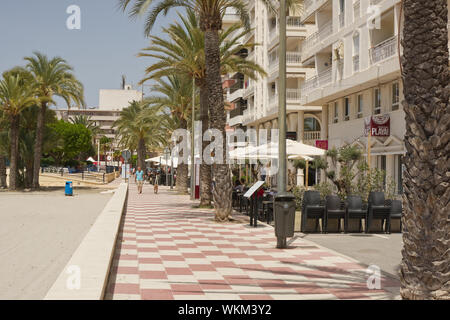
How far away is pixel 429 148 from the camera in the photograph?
20.6ft

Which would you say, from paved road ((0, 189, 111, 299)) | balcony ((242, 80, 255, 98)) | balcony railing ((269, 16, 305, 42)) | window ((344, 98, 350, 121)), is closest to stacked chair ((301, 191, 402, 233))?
paved road ((0, 189, 111, 299))

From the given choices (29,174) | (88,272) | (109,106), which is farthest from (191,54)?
(109,106)

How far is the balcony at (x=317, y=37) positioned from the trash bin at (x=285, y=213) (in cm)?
2499

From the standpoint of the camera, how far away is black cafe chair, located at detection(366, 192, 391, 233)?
14289 millimetres

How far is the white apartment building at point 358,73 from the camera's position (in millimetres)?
26844

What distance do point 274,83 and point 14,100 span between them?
68.3ft

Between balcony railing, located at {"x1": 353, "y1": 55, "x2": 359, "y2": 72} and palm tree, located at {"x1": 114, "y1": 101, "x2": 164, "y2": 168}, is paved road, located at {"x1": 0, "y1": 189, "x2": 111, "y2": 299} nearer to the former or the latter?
balcony railing, located at {"x1": 353, "y1": 55, "x2": 359, "y2": 72}

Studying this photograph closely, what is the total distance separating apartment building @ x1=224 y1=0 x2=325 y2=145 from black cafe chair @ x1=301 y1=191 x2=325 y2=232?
957 inches

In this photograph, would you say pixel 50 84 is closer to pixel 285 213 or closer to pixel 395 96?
pixel 395 96

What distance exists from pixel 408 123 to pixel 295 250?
221 inches

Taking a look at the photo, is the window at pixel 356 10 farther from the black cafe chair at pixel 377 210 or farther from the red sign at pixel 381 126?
the black cafe chair at pixel 377 210

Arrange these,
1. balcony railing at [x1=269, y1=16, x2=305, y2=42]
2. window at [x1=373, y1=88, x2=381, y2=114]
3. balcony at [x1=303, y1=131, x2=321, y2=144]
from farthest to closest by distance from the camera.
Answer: balcony railing at [x1=269, y1=16, x2=305, y2=42], balcony at [x1=303, y1=131, x2=321, y2=144], window at [x1=373, y1=88, x2=381, y2=114]
